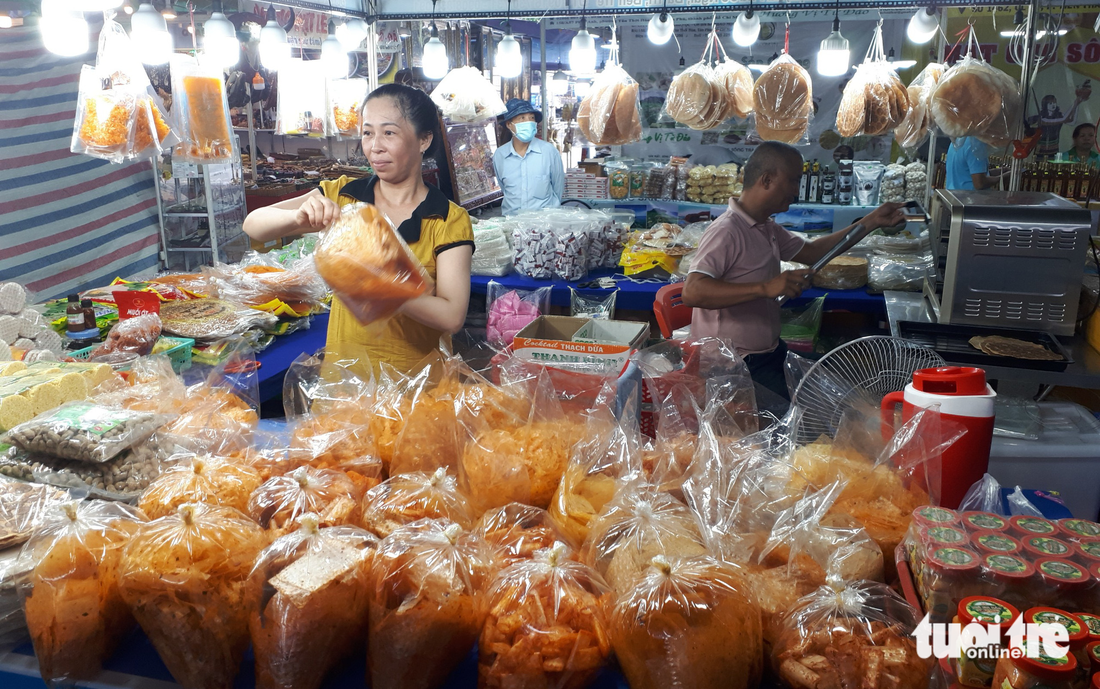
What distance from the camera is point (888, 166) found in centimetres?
639

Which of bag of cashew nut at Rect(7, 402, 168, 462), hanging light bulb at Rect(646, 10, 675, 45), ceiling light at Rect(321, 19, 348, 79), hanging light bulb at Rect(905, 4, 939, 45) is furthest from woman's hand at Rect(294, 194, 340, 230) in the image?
hanging light bulb at Rect(905, 4, 939, 45)

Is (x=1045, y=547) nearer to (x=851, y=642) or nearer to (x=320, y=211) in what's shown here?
(x=851, y=642)

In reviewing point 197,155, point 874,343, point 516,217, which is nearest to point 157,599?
point 874,343

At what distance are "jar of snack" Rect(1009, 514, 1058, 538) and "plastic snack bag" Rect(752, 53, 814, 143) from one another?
148 inches

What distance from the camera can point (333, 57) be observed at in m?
4.25

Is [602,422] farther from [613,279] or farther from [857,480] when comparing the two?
[613,279]

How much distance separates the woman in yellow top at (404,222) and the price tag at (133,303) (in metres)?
1.02

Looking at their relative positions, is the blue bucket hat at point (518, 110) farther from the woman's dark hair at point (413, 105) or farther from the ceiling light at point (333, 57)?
the woman's dark hair at point (413, 105)

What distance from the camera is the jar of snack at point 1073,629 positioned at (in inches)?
32.4

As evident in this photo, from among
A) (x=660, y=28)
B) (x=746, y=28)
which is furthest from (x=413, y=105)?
(x=746, y=28)

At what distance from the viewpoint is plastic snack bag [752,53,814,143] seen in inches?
174

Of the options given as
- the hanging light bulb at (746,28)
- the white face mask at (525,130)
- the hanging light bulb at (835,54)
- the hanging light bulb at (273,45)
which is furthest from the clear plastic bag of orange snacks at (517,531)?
the white face mask at (525,130)

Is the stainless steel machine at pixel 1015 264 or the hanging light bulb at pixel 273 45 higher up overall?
the hanging light bulb at pixel 273 45

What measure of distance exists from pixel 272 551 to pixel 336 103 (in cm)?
384
